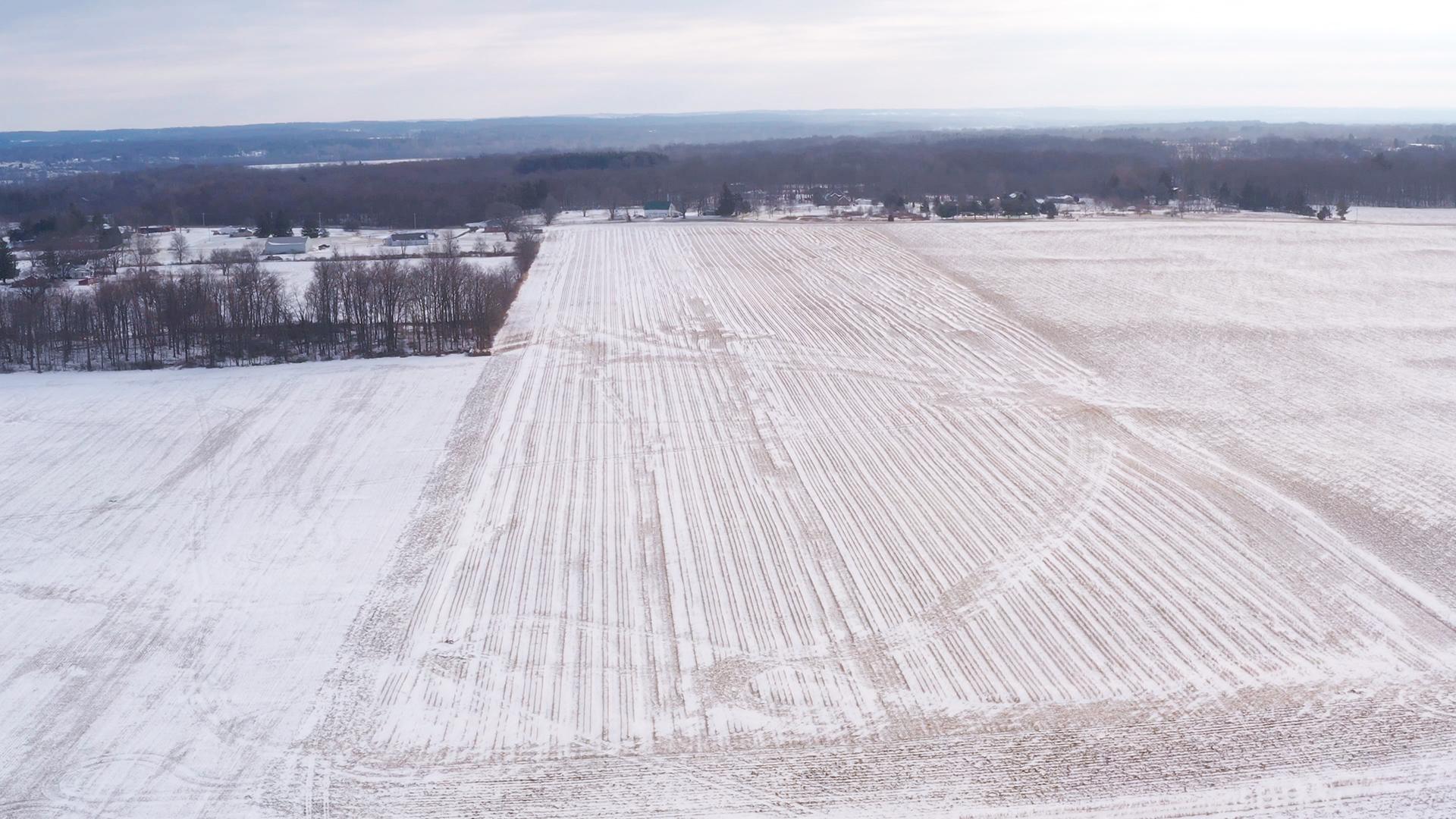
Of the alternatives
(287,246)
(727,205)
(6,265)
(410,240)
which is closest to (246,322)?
(6,265)

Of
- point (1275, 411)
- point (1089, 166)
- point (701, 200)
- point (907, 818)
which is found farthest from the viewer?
point (1089, 166)

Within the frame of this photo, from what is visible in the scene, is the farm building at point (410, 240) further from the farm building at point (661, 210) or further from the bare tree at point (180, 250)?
the farm building at point (661, 210)

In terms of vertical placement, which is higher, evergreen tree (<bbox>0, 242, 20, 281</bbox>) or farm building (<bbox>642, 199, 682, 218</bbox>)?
farm building (<bbox>642, 199, 682, 218</bbox>)

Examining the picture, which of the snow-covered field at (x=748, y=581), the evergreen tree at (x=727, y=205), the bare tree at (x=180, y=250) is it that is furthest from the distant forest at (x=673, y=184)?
the snow-covered field at (x=748, y=581)

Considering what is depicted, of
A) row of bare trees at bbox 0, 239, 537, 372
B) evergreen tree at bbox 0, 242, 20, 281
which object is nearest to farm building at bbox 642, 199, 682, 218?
row of bare trees at bbox 0, 239, 537, 372

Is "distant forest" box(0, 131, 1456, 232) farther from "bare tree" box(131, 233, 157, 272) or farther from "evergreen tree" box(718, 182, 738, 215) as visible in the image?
"bare tree" box(131, 233, 157, 272)

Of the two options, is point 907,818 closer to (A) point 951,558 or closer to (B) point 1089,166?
(A) point 951,558

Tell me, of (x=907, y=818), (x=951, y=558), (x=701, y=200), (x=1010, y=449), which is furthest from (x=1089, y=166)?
(x=907, y=818)
